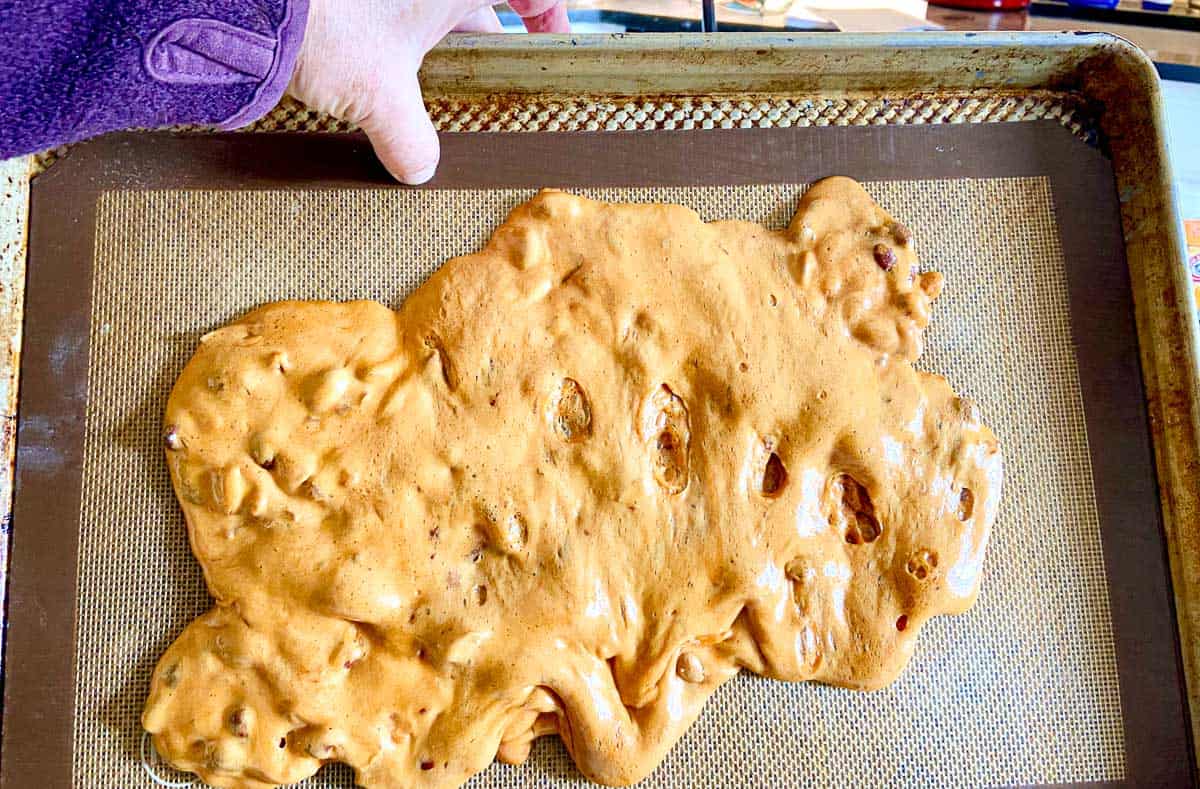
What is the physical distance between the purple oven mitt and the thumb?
135 millimetres

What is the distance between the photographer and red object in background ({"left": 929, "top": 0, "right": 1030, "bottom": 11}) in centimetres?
149

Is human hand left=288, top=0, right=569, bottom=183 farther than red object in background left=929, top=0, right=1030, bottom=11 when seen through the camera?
No

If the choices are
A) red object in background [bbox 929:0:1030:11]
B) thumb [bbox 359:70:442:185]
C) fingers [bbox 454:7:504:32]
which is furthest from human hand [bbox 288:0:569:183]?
red object in background [bbox 929:0:1030:11]

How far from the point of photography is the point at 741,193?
1160mm

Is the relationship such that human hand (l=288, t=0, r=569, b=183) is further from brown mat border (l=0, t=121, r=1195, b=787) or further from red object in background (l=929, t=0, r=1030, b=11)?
red object in background (l=929, t=0, r=1030, b=11)

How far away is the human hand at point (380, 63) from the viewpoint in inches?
36.6

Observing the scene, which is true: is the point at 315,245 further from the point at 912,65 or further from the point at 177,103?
the point at 912,65

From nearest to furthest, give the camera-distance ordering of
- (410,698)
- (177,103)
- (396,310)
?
(177,103), (410,698), (396,310)

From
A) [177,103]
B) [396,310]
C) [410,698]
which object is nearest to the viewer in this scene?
[177,103]

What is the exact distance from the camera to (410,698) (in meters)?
1.01

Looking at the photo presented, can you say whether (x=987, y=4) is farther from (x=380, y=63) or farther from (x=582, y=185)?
(x=380, y=63)

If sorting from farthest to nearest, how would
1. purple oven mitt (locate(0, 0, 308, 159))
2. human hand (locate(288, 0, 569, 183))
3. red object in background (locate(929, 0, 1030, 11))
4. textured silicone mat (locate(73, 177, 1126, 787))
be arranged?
red object in background (locate(929, 0, 1030, 11)), textured silicone mat (locate(73, 177, 1126, 787)), human hand (locate(288, 0, 569, 183)), purple oven mitt (locate(0, 0, 308, 159))

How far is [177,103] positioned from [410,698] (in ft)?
2.16

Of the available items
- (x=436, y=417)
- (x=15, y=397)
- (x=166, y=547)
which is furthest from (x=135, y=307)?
(x=436, y=417)
